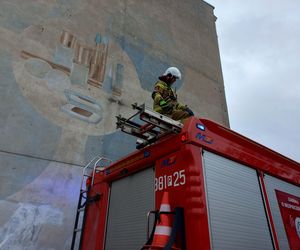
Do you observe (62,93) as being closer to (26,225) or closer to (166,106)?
(26,225)

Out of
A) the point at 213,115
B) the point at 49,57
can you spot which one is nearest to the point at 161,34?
the point at 213,115

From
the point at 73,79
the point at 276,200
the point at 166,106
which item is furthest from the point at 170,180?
the point at 73,79

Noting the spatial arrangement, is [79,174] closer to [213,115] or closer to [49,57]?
[49,57]

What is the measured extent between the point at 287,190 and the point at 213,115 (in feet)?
23.0

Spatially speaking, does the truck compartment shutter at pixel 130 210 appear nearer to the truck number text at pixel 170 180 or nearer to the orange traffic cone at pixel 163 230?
the truck number text at pixel 170 180

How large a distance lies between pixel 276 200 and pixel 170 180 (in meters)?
1.75

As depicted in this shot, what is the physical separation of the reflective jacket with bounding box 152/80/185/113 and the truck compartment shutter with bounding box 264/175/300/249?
1707 millimetres

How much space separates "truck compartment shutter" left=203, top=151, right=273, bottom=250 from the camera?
290 cm

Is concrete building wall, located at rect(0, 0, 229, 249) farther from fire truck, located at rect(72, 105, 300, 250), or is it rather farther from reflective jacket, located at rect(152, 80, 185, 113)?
reflective jacket, located at rect(152, 80, 185, 113)

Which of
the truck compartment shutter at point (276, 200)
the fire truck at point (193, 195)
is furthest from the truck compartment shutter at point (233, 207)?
the truck compartment shutter at point (276, 200)

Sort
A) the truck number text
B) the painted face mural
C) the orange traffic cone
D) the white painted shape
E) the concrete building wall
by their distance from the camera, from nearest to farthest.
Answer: the orange traffic cone, the truck number text, the white painted shape, the concrete building wall, the painted face mural

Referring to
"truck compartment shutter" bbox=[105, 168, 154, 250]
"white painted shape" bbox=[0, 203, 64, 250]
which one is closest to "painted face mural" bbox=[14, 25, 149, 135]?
"white painted shape" bbox=[0, 203, 64, 250]

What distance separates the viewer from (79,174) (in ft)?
21.2

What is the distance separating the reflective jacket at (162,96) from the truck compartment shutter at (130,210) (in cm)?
118
